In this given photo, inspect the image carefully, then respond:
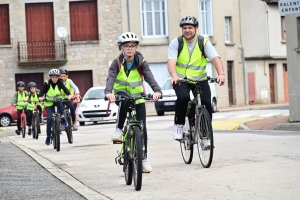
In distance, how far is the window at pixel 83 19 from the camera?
45547mm

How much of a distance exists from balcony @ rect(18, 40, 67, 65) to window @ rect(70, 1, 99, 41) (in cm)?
89

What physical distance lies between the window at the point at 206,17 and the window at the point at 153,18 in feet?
7.70

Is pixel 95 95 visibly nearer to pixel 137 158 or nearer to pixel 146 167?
pixel 146 167

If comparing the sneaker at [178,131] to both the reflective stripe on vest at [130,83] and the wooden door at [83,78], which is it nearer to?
the reflective stripe on vest at [130,83]

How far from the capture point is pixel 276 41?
5409 cm

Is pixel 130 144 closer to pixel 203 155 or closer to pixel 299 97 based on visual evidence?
pixel 203 155

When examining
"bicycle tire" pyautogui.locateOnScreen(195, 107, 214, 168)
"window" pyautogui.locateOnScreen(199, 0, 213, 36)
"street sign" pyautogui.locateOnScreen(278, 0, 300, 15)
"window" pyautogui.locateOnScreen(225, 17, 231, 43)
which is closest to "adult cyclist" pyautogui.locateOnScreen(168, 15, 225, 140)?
"bicycle tire" pyautogui.locateOnScreen(195, 107, 214, 168)

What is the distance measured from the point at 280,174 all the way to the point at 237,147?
452 centimetres

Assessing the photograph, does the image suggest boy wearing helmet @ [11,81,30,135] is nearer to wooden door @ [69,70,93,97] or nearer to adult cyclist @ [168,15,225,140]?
adult cyclist @ [168,15,225,140]

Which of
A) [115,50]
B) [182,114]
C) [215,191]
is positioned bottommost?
[215,191]

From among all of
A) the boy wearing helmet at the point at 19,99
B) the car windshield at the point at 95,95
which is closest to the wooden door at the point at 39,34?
the car windshield at the point at 95,95

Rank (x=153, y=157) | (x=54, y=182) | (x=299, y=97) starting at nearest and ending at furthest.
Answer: (x=54, y=182), (x=153, y=157), (x=299, y=97)

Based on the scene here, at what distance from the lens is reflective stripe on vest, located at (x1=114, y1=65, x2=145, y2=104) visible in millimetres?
10367

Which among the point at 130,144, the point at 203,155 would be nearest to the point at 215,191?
the point at 130,144
